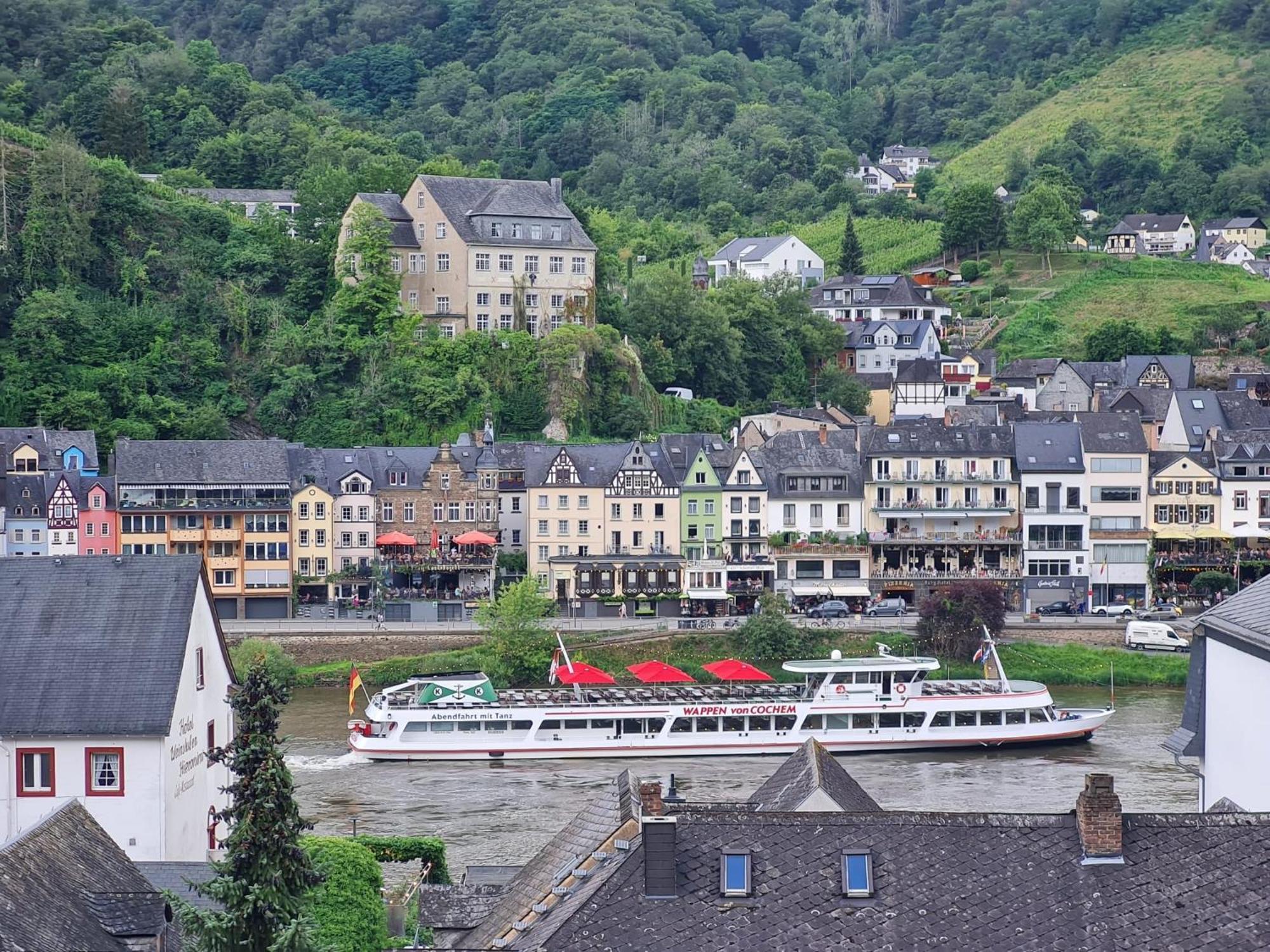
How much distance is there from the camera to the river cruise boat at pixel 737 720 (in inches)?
2569

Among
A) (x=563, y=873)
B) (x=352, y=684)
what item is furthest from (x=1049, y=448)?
(x=563, y=873)

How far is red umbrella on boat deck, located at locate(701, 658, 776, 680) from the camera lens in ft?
226

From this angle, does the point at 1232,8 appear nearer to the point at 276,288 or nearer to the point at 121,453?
the point at 276,288

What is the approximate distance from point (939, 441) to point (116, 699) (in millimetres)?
52752

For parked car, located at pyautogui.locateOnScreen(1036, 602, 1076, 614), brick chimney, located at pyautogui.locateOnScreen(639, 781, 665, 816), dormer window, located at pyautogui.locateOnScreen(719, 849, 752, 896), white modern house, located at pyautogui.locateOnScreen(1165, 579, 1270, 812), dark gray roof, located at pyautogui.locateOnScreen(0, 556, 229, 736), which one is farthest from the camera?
parked car, located at pyautogui.locateOnScreen(1036, 602, 1076, 614)

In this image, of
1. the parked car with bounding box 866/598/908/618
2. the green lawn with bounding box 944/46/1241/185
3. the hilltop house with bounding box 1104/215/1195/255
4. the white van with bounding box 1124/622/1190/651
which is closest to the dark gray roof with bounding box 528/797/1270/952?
the white van with bounding box 1124/622/1190/651

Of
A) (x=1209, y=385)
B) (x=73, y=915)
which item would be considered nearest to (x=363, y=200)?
(x=1209, y=385)

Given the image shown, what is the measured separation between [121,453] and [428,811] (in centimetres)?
2997

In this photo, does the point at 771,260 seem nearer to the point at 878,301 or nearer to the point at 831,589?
the point at 878,301

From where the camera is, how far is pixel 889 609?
7906cm

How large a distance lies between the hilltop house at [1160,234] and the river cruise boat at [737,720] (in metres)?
80.5

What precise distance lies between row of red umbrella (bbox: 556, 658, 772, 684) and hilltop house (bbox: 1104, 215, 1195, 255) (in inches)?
3104

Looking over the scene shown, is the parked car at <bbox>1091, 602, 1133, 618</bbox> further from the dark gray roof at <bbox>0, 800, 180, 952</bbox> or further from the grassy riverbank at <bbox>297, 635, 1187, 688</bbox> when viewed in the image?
the dark gray roof at <bbox>0, 800, 180, 952</bbox>

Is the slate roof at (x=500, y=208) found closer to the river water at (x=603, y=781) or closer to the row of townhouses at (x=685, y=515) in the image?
the row of townhouses at (x=685, y=515)
